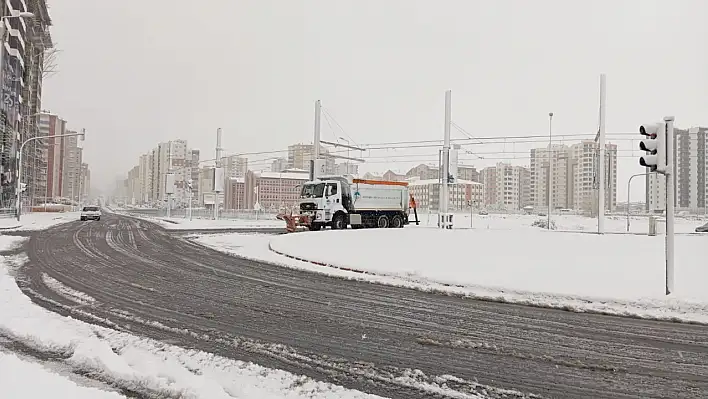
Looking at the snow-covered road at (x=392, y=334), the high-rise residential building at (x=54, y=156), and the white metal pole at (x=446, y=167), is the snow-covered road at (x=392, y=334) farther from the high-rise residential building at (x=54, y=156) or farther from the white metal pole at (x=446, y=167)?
the high-rise residential building at (x=54, y=156)

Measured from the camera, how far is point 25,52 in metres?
72.6

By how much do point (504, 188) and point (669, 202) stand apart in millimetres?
88542

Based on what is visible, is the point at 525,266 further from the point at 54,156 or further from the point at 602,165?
the point at 54,156

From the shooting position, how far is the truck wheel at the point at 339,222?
1098 inches

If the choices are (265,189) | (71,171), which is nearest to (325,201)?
(265,189)

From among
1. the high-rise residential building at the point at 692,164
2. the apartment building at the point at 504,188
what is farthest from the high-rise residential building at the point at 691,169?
the apartment building at the point at 504,188

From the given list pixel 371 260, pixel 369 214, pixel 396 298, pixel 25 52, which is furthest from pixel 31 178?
pixel 396 298

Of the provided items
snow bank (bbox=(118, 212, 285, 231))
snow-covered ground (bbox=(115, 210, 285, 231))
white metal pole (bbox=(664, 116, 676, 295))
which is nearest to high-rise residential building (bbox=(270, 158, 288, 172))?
snow-covered ground (bbox=(115, 210, 285, 231))

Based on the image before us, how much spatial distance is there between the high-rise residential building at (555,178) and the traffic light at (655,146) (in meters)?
54.2

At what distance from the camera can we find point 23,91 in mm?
71188

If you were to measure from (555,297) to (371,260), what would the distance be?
594 centimetres

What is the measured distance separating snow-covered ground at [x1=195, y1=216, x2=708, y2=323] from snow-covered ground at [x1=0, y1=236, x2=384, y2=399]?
5879mm

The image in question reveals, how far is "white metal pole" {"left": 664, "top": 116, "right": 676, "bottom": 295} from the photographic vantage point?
9266 millimetres

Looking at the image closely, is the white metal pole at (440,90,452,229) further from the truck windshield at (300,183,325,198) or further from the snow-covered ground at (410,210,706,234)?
the snow-covered ground at (410,210,706,234)
